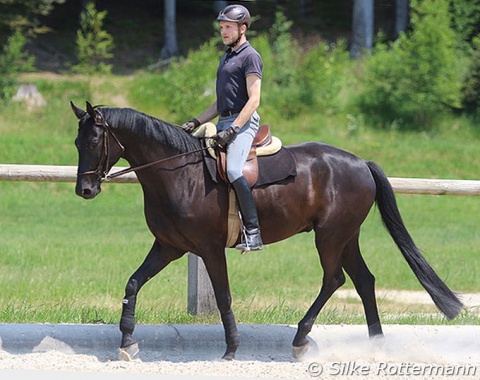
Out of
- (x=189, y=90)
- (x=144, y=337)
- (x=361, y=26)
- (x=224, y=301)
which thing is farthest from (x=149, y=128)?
(x=361, y=26)

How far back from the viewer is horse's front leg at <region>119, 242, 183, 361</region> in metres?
6.58

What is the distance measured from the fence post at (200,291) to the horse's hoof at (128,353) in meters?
1.36

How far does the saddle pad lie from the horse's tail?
80cm

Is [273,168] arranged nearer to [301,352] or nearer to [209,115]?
[209,115]

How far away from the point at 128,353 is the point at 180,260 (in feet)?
22.6

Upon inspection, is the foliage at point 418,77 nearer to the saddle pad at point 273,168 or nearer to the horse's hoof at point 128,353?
the saddle pad at point 273,168

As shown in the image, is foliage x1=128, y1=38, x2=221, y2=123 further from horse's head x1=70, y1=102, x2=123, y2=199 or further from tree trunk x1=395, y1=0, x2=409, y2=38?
horse's head x1=70, y1=102, x2=123, y2=199

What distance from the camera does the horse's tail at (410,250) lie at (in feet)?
23.9

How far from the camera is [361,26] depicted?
35156 mm

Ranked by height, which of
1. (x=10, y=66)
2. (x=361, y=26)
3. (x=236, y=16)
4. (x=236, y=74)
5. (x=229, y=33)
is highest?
(x=236, y=16)

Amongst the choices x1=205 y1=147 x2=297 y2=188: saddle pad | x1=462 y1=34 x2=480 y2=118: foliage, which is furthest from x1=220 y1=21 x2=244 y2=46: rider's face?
x1=462 y1=34 x2=480 y2=118: foliage

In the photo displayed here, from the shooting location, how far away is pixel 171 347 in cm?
693

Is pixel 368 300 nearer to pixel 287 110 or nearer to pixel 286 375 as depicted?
pixel 286 375

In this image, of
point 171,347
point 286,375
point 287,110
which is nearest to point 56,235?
point 171,347
